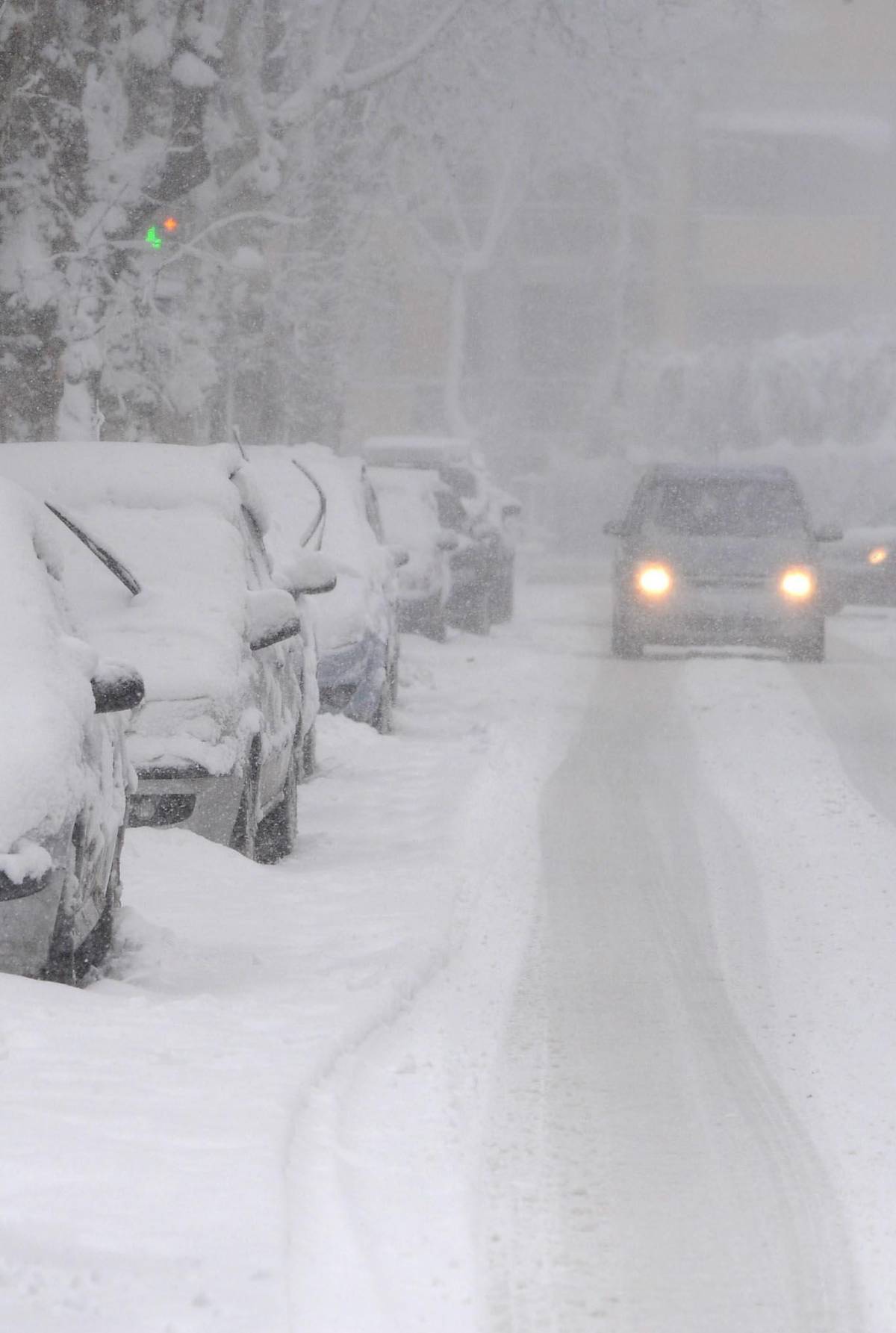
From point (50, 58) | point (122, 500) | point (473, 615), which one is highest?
point (50, 58)

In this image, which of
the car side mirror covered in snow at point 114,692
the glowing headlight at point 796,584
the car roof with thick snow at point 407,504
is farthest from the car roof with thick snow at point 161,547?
the glowing headlight at point 796,584

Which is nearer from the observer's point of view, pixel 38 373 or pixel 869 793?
pixel 869 793

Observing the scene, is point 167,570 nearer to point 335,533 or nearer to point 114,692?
point 114,692

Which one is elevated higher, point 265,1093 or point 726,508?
point 726,508

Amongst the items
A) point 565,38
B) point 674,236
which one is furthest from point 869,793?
point 674,236

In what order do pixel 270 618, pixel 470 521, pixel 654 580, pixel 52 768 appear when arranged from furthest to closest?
pixel 470 521 → pixel 654 580 → pixel 270 618 → pixel 52 768

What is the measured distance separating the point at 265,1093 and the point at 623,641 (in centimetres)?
1607

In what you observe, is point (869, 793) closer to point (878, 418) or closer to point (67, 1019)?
point (67, 1019)

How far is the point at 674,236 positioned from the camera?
67625 millimetres

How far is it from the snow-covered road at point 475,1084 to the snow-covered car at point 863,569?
17.2 meters

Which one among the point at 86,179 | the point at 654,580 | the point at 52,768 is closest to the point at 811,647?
the point at 654,580

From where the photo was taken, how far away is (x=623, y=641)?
2130 centimetres

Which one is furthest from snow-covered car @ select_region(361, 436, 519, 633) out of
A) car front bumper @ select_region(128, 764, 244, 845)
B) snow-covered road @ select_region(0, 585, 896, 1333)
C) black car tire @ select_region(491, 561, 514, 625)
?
car front bumper @ select_region(128, 764, 244, 845)

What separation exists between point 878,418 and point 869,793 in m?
35.7
